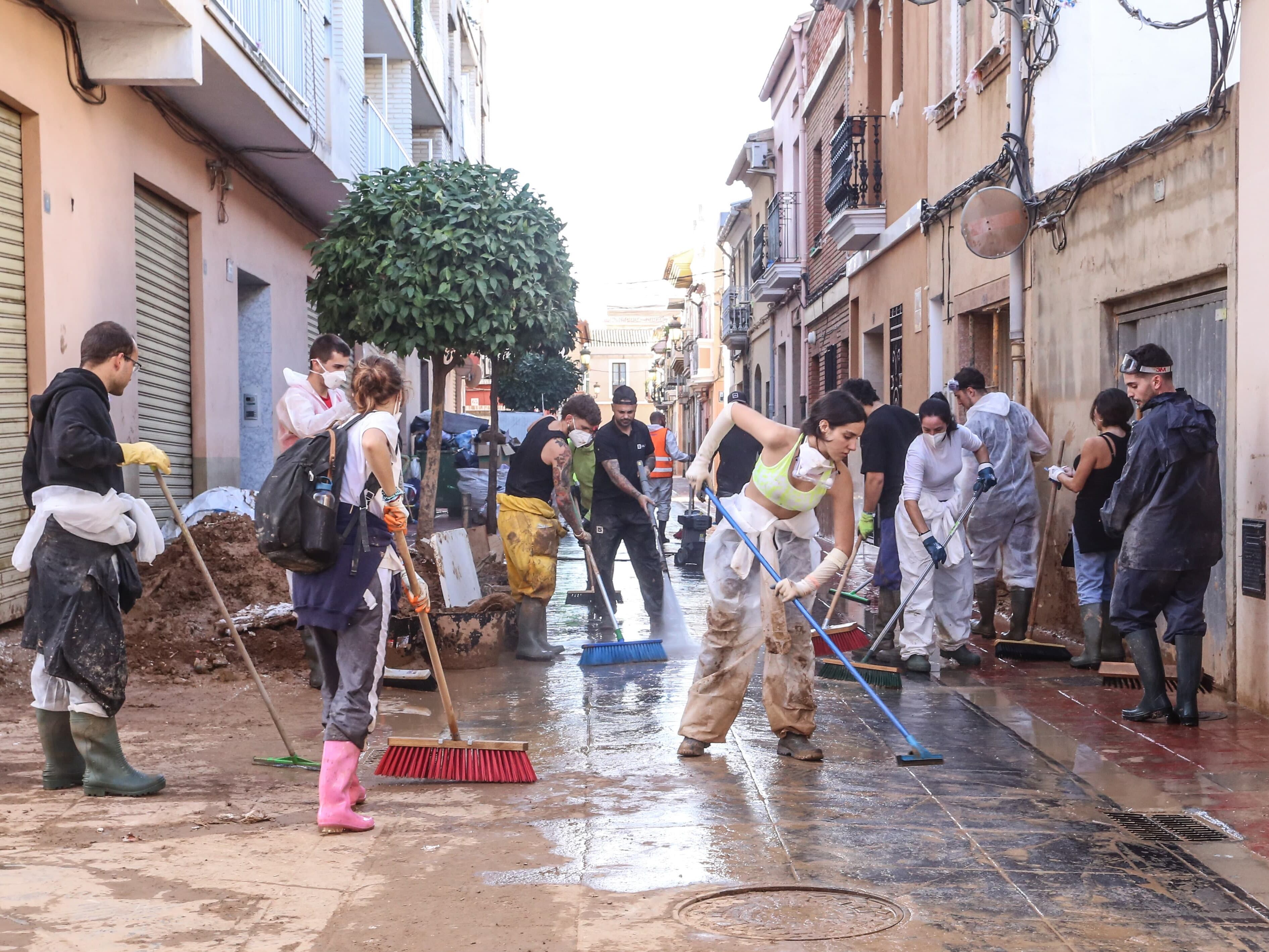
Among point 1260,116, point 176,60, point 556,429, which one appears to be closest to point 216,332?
point 176,60

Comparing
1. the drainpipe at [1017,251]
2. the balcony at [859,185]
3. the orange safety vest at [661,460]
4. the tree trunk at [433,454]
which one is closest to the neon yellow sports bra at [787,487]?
the drainpipe at [1017,251]

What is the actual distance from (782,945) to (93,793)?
110 inches

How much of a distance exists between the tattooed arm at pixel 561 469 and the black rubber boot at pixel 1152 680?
3580mm

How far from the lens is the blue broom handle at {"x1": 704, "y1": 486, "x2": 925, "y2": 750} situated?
5402mm

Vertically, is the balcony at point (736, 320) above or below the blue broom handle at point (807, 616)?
above

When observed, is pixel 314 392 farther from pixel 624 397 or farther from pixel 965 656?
pixel 965 656

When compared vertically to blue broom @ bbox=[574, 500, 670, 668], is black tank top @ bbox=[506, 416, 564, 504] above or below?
above

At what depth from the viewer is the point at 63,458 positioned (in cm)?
477

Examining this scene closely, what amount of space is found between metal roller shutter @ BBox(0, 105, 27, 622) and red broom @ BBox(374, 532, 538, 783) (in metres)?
3.74

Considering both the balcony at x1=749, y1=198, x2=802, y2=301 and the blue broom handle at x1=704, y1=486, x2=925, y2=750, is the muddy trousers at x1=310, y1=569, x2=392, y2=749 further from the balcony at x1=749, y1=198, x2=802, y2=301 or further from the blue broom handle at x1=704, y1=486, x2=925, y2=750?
the balcony at x1=749, y1=198, x2=802, y2=301

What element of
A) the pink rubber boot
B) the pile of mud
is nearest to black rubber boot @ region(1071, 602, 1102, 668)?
the pile of mud

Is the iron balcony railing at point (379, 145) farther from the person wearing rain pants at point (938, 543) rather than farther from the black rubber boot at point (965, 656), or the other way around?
the black rubber boot at point (965, 656)

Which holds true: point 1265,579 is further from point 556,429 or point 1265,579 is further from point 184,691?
point 184,691

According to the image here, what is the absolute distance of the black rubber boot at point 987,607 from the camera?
9.21 m
